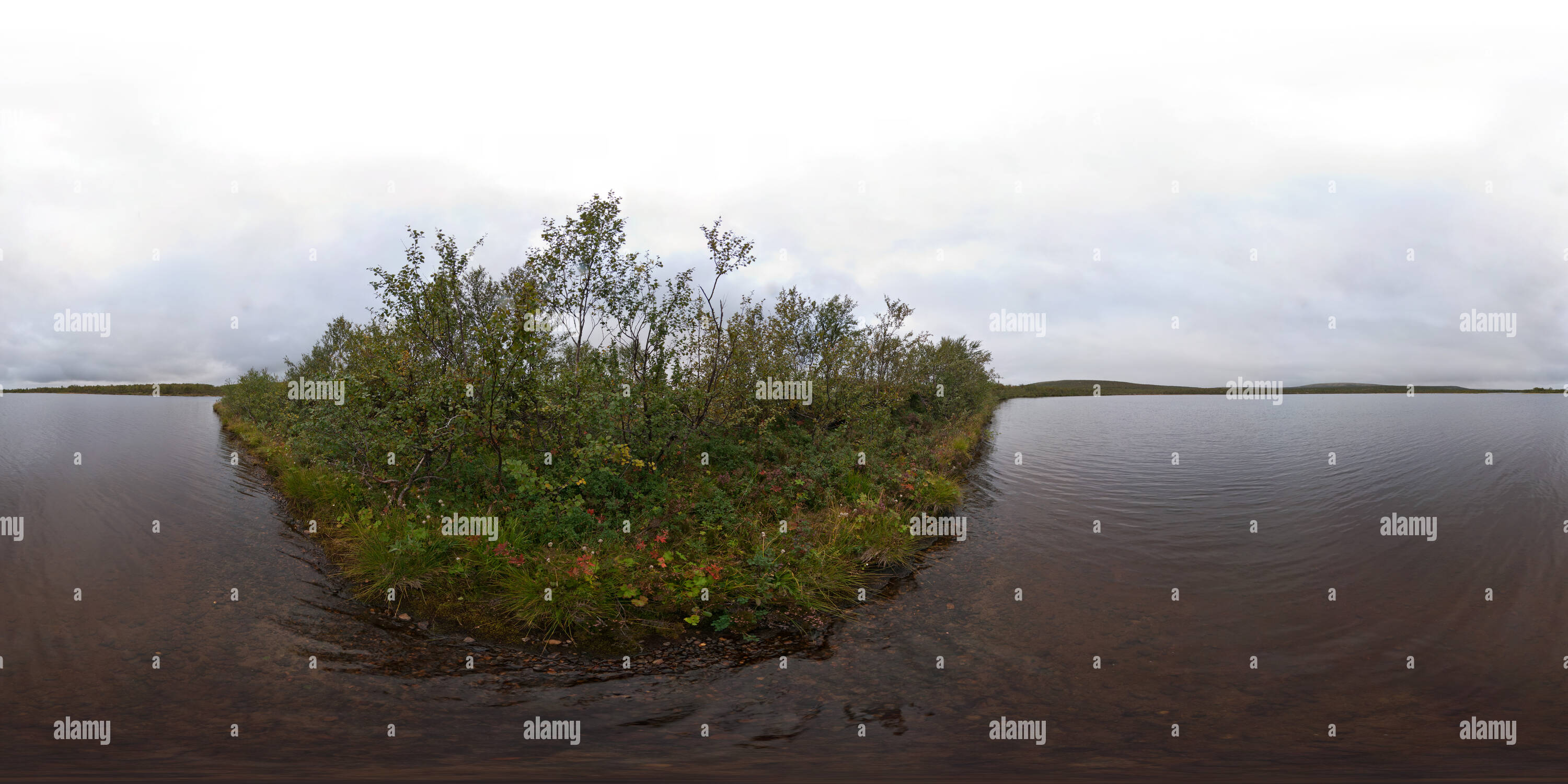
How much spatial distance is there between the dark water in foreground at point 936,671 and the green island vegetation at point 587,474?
4.03 feet

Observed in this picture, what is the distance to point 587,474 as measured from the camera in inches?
465

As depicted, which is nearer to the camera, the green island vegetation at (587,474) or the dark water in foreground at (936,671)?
the dark water in foreground at (936,671)

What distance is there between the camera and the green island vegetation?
945cm

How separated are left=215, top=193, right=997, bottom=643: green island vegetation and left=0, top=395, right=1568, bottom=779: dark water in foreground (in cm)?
123

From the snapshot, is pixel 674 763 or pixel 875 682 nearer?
pixel 674 763

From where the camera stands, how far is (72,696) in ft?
21.6

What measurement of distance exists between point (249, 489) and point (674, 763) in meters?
21.4

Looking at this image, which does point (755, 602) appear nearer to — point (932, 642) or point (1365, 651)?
point (932, 642)

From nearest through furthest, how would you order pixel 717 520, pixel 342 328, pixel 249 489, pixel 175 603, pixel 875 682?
pixel 875 682, pixel 175 603, pixel 717 520, pixel 249 489, pixel 342 328

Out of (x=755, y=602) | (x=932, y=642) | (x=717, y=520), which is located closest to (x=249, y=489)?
(x=717, y=520)

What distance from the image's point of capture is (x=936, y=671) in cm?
795

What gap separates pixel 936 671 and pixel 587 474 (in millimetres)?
7582

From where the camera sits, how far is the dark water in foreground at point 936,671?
5.85 meters

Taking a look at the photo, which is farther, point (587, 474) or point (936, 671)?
point (587, 474)
